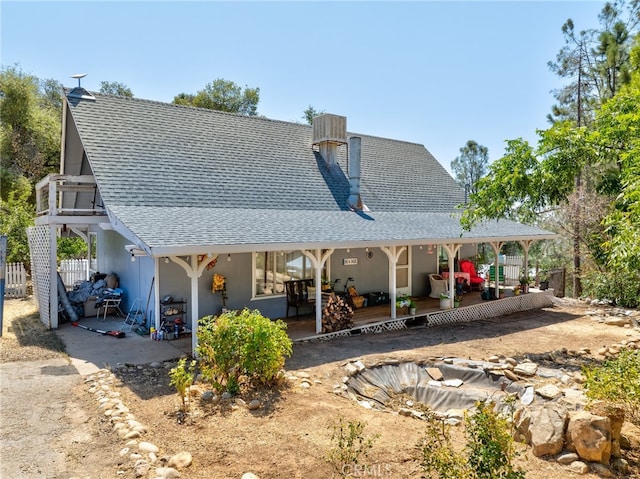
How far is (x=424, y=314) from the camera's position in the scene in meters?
11.8

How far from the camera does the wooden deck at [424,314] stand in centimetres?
1024

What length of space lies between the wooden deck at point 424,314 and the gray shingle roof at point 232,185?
7.48 ft

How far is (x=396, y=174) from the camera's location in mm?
16750

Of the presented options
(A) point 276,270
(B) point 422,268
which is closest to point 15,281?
(A) point 276,270

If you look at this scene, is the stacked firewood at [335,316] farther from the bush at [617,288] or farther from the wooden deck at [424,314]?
the bush at [617,288]

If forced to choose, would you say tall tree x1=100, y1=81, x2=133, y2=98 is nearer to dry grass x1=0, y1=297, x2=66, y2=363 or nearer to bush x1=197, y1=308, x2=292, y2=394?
dry grass x1=0, y1=297, x2=66, y2=363

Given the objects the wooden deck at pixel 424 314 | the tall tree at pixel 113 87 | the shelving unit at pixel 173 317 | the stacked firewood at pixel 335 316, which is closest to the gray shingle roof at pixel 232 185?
the stacked firewood at pixel 335 316

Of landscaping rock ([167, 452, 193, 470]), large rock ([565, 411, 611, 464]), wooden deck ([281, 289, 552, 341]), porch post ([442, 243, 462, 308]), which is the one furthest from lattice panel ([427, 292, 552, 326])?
landscaping rock ([167, 452, 193, 470])

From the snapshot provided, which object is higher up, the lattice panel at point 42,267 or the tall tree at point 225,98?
the tall tree at point 225,98

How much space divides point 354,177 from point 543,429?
Result: 10.2m

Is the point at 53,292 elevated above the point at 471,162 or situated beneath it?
situated beneath

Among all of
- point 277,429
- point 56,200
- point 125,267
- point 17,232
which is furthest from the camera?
point 17,232

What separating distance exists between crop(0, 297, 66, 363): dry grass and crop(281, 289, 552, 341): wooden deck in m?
5.08

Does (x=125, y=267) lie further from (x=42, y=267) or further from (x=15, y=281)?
(x=15, y=281)
